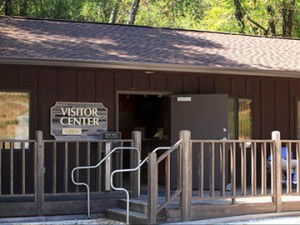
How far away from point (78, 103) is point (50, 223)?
2707mm

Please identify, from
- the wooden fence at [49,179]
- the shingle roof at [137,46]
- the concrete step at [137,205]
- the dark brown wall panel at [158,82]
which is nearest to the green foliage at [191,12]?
the shingle roof at [137,46]

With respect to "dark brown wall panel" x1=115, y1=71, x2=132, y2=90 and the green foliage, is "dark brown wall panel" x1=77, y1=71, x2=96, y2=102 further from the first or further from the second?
the green foliage

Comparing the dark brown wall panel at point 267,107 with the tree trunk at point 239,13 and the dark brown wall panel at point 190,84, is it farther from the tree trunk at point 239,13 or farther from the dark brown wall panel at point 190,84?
the tree trunk at point 239,13

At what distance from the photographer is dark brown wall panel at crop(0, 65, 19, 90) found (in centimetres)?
985

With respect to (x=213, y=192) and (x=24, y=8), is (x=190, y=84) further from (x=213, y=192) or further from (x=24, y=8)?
(x=24, y=8)

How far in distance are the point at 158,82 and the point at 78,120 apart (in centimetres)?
177

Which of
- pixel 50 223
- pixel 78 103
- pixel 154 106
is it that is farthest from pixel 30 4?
pixel 50 223

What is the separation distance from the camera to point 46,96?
398 inches

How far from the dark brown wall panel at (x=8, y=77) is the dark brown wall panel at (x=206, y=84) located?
3.66m

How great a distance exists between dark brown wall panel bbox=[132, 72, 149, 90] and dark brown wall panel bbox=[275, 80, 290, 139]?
3.01 meters

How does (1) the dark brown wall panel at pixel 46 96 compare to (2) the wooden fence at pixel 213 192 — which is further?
(1) the dark brown wall panel at pixel 46 96

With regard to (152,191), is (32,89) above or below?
above

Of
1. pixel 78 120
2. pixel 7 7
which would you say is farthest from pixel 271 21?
pixel 78 120

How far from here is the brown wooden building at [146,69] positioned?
9781 mm
